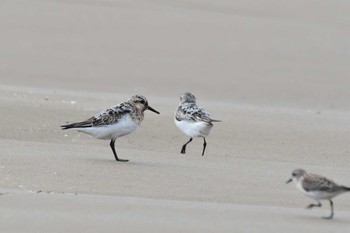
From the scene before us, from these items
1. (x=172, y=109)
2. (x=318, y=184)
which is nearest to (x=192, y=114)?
(x=172, y=109)

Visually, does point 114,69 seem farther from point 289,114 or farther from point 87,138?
point 87,138

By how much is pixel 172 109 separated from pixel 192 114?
2694 millimetres

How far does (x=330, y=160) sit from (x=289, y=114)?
370cm

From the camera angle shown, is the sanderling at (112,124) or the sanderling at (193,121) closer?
the sanderling at (112,124)

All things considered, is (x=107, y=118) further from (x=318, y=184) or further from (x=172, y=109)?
(x=172, y=109)

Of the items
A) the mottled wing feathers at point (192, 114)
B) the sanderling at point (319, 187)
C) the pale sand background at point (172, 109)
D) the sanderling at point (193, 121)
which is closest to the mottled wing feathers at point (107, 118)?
the pale sand background at point (172, 109)

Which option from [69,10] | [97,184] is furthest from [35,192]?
[69,10]

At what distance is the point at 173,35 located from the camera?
20.2 meters

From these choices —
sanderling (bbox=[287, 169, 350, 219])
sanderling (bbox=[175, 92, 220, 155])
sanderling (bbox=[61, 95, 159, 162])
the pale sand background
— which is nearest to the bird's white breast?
sanderling (bbox=[175, 92, 220, 155])

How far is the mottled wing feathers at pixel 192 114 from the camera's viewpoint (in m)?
12.5

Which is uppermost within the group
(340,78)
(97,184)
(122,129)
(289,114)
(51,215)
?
(340,78)

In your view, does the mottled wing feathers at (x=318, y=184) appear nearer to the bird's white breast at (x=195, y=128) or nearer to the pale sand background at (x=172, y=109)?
the pale sand background at (x=172, y=109)

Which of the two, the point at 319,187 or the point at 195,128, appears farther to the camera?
the point at 195,128

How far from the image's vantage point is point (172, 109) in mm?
15391
